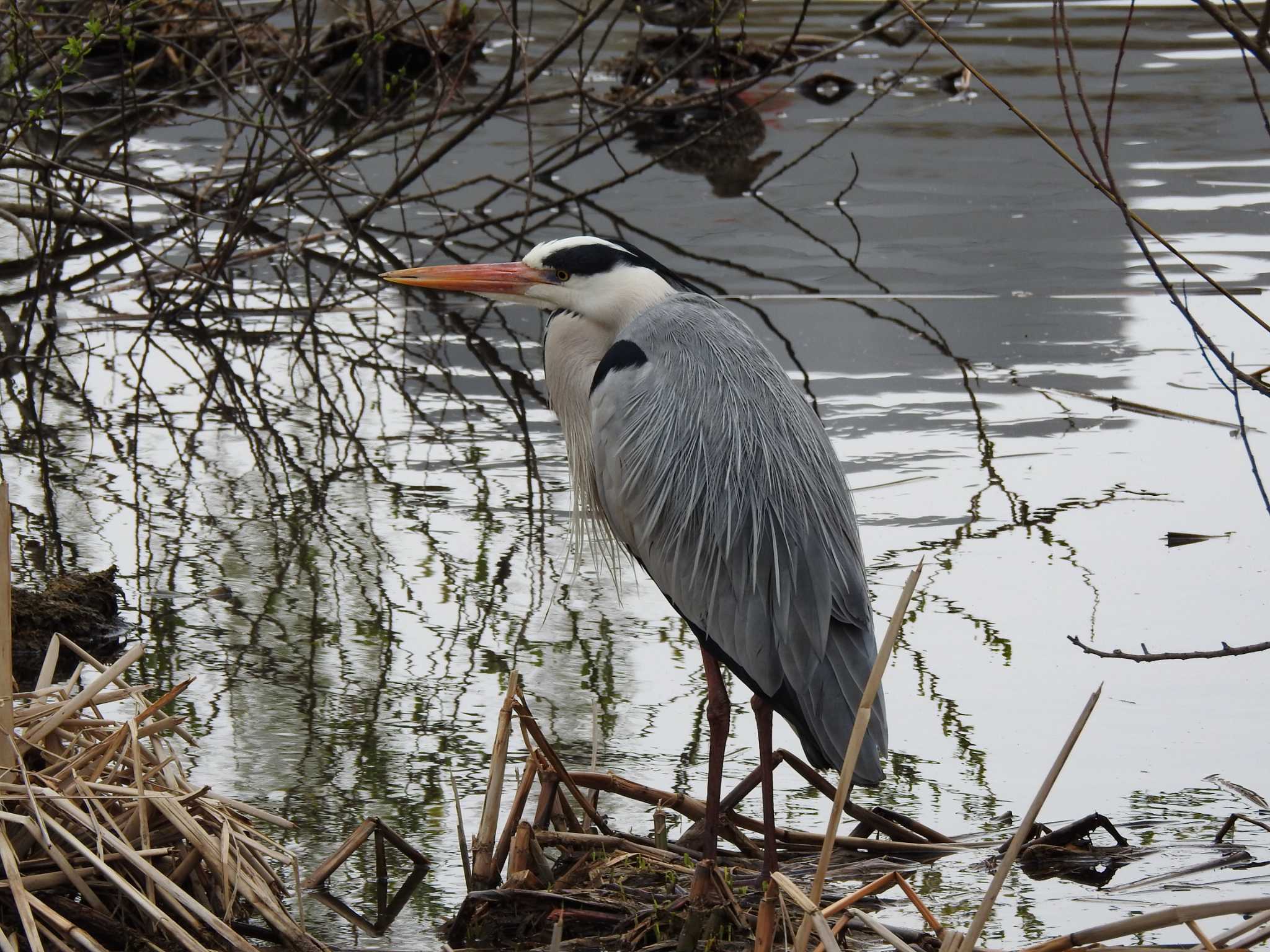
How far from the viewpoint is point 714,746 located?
3.50 m

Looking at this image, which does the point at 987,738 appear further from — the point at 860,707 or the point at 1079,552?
the point at 860,707

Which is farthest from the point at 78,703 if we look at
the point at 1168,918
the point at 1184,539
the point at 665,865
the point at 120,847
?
the point at 1184,539

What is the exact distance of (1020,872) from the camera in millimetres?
3463

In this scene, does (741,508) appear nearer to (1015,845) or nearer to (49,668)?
(1015,845)

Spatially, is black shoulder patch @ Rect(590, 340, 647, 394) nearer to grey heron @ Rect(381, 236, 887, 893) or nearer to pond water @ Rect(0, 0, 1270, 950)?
grey heron @ Rect(381, 236, 887, 893)

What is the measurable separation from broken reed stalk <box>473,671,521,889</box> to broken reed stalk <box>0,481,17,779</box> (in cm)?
89

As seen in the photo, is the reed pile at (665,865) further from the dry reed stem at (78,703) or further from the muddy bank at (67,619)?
the muddy bank at (67,619)

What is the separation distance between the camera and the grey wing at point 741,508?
11.3ft

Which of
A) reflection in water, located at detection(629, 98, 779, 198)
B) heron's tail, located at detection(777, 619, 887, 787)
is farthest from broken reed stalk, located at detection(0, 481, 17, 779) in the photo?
reflection in water, located at detection(629, 98, 779, 198)

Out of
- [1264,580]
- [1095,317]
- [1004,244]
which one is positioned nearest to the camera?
[1264,580]

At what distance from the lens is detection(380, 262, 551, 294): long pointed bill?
13.3 ft

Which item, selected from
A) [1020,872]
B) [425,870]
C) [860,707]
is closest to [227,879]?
[425,870]

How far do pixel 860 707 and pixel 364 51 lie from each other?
5.47 meters

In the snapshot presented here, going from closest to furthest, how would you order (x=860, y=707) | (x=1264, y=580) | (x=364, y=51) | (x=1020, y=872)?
(x=860, y=707)
(x=1020, y=872)
(x=1264, y=580)
(x=364, y=51)
